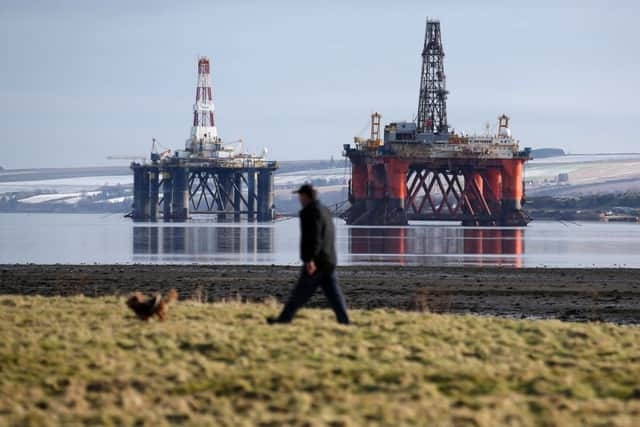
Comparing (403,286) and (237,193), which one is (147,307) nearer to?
(403,286)

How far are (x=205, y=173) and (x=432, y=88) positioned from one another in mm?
42004

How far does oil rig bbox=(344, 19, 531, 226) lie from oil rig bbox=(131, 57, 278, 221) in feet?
96.3

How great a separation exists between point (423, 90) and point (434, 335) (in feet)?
365

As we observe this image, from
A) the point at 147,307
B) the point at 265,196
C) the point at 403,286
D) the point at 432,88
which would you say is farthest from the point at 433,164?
the point at 147,307

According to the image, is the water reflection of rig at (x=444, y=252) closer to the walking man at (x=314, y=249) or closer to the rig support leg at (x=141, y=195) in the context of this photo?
the walking man at (x=314, y=249)

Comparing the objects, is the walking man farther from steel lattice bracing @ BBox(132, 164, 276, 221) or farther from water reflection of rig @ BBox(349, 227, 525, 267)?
steel lattice bracing @ BBox(132, 164, 276, 221)

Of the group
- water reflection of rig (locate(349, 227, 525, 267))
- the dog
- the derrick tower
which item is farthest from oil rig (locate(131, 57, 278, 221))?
the dog

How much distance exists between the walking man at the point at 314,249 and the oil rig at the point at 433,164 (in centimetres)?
10298

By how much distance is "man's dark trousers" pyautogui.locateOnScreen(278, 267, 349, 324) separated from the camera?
1569 cm

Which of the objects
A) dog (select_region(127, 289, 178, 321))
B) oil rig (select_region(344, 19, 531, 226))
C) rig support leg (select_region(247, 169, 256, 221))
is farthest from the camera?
rig support leg (select_region(247, 169, 256, 221))

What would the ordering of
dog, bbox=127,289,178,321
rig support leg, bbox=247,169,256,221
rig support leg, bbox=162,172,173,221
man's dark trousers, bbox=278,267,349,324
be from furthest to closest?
rig support leg, bbox=247,169,256,221, rig support leg, bbox=162,172,173,221, dog, bbox=127,289,178,321, man's dark trousers, bbox=278,267,349,324

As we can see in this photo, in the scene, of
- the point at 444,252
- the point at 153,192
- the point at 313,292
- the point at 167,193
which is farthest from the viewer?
the point at 167,193

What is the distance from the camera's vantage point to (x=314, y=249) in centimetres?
1544

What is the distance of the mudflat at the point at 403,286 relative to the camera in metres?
27.0
